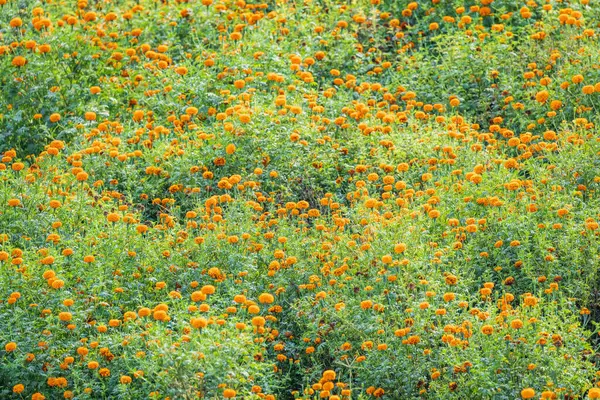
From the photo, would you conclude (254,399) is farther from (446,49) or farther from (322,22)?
(322,22)

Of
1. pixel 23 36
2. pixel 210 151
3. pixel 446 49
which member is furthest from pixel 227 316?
pixel 23 36

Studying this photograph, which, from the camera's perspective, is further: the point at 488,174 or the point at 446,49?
the point at 446,49

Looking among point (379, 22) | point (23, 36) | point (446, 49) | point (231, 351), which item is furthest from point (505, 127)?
point (23, 36)

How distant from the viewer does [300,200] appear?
23.3ft

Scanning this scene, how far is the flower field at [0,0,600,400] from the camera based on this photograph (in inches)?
205

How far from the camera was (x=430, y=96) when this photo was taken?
26.8 ft

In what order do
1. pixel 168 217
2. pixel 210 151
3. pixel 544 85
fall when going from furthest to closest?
pixel 544 85, pixel 210 151, pixel 168 217

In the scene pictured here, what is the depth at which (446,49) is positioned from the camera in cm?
861

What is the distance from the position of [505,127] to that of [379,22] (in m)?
2.23

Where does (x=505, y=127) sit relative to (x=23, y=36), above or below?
below

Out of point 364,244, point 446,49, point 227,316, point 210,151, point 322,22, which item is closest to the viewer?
point 227,316

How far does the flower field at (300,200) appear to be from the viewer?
5.22 metres

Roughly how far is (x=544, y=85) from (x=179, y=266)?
345cm

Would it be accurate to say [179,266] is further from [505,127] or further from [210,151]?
[505,127]
